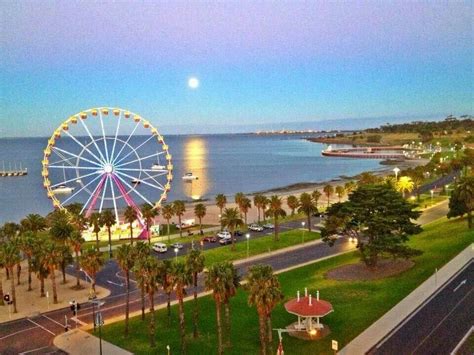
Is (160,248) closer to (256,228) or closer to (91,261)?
(256,228)

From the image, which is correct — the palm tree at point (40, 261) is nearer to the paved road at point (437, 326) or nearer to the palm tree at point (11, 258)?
the palm tree at point (11, 258)

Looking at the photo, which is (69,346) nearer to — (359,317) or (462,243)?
(359,317)

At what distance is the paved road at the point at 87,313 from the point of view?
135 feet

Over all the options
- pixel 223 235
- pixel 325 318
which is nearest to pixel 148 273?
pixel 325 318

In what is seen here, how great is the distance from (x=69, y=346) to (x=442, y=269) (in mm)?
38363

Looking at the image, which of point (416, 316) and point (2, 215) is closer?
point (416, 316)

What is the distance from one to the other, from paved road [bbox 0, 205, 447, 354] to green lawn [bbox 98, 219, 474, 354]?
4236 millimetres

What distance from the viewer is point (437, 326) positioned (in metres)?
38.7

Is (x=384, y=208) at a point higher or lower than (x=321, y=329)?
higher

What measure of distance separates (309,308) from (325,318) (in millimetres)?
3650

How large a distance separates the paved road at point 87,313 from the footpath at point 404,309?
17.3 meters

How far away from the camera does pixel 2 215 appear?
417 feet

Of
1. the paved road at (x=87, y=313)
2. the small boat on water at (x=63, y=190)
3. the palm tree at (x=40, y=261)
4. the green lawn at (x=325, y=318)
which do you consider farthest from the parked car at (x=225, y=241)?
the small boat on water at (x=63, y=190)

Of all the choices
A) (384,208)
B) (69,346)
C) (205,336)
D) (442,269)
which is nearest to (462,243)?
(442,269)
